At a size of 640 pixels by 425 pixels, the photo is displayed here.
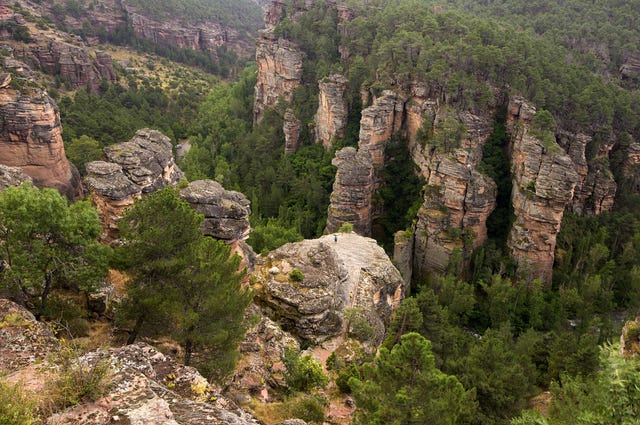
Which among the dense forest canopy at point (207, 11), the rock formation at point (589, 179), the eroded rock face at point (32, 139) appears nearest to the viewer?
the eroded rock face at point (32, 139)

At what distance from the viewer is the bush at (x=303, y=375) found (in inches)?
779

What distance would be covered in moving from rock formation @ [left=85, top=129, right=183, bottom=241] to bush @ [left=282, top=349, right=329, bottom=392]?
12.9 metres

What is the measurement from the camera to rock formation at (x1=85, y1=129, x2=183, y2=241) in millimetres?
26641

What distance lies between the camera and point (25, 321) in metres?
14.6

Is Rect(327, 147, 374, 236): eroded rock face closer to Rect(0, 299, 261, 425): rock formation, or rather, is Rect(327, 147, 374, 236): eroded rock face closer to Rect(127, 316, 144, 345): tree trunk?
Rect(127, 316, 144, 345): tree trunk

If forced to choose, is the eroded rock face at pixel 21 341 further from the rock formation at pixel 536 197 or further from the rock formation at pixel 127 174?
the rock formation at pixel 536 197

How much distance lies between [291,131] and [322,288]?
166ft

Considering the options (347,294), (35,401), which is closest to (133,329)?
(35,401)

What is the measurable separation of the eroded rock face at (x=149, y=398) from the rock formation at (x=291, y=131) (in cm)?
6081

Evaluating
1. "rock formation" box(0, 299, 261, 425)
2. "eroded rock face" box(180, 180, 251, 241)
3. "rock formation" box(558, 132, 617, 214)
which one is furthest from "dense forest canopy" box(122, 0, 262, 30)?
"rock formation" box(0, 299, 261, 425)

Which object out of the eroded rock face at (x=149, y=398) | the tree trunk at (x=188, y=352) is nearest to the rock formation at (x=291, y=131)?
the tree trunk at (x=188, y=352)

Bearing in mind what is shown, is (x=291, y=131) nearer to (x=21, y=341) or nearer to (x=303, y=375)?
(x=303, y=375)

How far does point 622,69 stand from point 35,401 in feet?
286

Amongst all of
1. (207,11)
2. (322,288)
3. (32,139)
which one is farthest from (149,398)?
(207,11)
